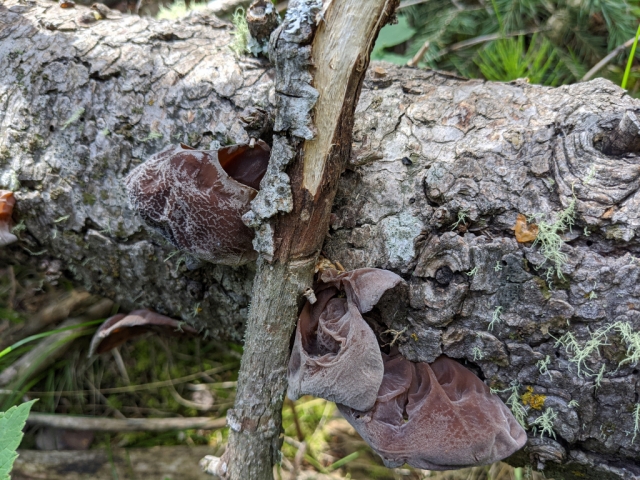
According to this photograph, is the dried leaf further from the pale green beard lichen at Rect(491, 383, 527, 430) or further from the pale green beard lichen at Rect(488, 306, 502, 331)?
the pale green beard lichen at Rect(491, 383, 527, 430)

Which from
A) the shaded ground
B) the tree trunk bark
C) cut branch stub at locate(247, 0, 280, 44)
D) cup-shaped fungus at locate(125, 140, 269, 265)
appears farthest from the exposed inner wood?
the shaded ground

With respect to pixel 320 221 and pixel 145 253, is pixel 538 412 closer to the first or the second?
pixel 320 221

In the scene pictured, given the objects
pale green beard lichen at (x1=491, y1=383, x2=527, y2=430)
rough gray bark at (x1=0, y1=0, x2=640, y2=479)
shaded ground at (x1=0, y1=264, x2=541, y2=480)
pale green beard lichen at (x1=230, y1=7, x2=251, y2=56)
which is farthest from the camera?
shaded ground at (x1=0, y1=264, x2=541, y2=480)

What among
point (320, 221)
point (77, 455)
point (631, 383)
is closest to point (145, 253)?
point (320, 221)

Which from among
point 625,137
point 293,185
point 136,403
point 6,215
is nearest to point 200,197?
point 293,185

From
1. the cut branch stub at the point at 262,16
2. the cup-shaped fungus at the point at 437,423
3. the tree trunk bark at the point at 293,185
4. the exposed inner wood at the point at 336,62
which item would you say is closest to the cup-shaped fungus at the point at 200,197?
the tree trunk bark at the point at 293,185
